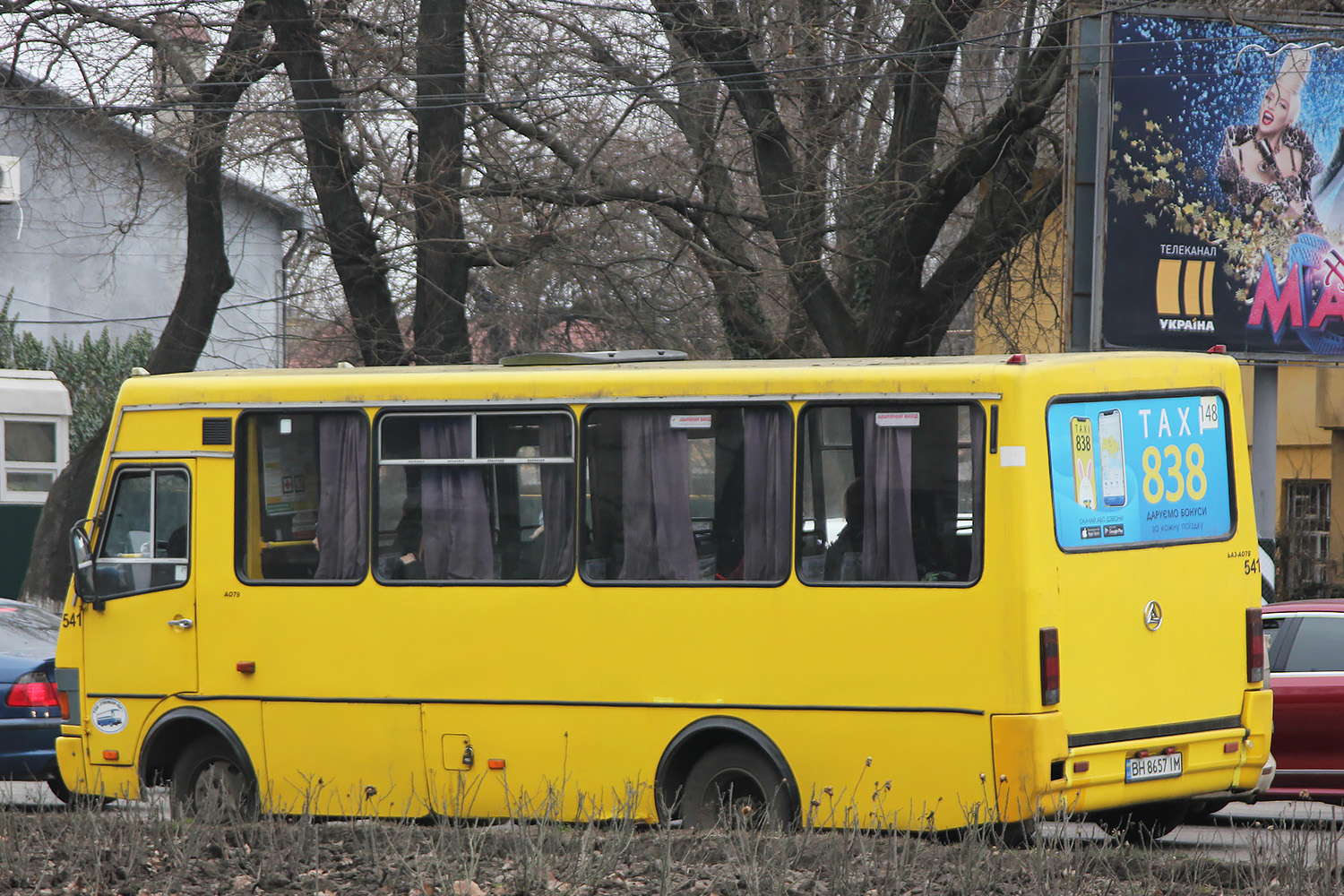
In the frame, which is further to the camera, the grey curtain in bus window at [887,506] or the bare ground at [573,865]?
the grey curtain in bus window at [887,506]

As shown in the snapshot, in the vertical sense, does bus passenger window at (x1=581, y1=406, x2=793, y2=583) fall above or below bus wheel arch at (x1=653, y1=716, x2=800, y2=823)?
above

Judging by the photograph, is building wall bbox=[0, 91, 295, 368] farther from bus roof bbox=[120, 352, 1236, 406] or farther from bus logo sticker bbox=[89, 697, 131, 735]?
bus roof bbox=[120, 352, 1236, 406]

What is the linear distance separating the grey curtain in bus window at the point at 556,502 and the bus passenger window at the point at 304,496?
3.63 ft

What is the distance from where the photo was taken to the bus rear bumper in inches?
281

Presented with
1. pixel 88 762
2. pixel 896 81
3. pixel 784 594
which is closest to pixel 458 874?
pixel 784 594

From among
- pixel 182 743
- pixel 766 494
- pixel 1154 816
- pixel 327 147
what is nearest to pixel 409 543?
pixel 182 743

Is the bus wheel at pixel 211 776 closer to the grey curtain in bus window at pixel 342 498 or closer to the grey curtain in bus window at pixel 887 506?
the grey curtain in bus window at pixel 342 498

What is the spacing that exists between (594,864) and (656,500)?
98.2 inches

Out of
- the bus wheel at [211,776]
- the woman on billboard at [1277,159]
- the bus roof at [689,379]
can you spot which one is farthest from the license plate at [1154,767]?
the woman on billboard at [1277,159]

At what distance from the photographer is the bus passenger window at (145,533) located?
30.3 ft

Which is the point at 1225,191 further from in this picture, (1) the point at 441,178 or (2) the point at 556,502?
(2) the point at 556,502

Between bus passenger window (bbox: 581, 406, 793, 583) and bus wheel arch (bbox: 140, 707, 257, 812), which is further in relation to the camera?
bus wheel arch (bbox: 140, 707, 257, 812)

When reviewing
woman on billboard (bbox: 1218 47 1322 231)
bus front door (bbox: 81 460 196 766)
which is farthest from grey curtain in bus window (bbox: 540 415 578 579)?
woman on billboard (bbox: 1218 47 1322 231)

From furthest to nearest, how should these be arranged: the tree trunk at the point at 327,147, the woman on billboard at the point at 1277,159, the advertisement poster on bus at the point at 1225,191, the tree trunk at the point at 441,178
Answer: the tree trunk at the point at 327,147 → the tree trunk at the point at 441,178 → the woman on billboard at the point at 1277,159 → the advertisement poster on bus at the point at 1225,191
